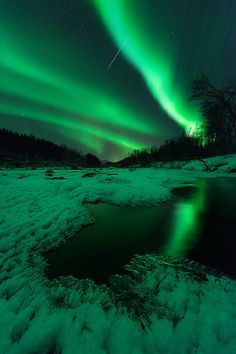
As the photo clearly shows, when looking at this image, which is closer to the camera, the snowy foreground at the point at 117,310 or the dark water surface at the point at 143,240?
the snowy foreground at the point at 117,310

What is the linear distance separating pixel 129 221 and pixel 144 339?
270 centimetres

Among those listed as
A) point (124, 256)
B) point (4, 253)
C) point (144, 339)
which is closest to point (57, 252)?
point (4, 253)

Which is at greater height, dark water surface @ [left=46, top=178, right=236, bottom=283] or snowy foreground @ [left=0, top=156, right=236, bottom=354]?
snowy foreground @ [left=0, top=156, right=236, bottom=354]

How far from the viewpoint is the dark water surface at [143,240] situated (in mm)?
2305

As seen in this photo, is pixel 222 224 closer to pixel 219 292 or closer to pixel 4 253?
pixel 219 292

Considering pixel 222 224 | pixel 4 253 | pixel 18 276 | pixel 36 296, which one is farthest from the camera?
pixel 222 224

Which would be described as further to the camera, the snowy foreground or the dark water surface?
the dark water surface

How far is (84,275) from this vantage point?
6.88 feet

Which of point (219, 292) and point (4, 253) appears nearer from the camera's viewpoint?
point (219, 292)

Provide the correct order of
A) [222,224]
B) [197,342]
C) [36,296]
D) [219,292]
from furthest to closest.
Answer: [222,224] < [219,292] < [36,296] < [197,342]

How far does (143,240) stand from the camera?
10.1 ft

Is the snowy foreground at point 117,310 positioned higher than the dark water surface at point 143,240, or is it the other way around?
the snowy foreground at point 117,310

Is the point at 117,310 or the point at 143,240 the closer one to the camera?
the point at 117,310

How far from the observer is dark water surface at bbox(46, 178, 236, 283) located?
230cm
